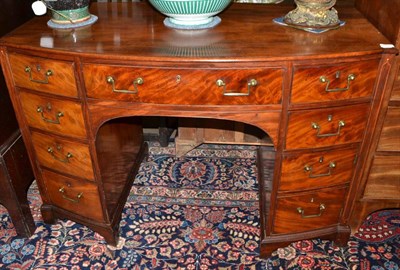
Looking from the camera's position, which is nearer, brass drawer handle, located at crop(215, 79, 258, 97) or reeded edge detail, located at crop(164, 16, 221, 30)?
brass drawer handle, located at crop(215, 79, 258, 97)

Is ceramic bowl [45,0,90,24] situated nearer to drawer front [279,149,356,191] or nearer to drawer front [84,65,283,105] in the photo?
drawer front [84,65,283,105]

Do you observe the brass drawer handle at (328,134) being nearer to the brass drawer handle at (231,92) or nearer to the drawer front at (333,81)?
the drawer front at (333,81)

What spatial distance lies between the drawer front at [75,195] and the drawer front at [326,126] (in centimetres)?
91

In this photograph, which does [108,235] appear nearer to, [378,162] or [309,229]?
[309,229]

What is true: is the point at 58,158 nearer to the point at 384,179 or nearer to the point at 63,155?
the point at 63,155

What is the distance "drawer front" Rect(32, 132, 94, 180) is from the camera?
161 cm

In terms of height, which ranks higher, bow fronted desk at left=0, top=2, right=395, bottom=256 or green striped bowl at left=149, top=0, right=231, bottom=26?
green striped bowl at left=149, top=0, right=231, bottom=26

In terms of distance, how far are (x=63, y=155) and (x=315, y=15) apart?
121cm

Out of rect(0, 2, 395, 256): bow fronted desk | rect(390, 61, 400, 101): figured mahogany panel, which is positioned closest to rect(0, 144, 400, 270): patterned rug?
rect(0, 2, 395, 256): bow fronted desk

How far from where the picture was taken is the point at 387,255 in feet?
5.88

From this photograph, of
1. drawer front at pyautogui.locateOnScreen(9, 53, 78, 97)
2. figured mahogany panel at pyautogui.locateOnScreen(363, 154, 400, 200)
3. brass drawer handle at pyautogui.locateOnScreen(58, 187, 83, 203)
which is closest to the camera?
drawer front at pyautogui.locateOnScreen(9, 53, 78, 97)

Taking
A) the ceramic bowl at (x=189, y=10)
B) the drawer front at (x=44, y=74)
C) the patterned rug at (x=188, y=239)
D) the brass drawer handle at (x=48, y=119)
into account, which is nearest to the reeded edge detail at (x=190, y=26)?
the ceramic bowl at (x=189, y=10)

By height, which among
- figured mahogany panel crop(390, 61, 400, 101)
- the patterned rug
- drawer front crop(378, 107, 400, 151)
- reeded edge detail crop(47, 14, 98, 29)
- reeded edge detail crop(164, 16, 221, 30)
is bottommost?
the patterned rug

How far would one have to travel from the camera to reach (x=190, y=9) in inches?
57.1
